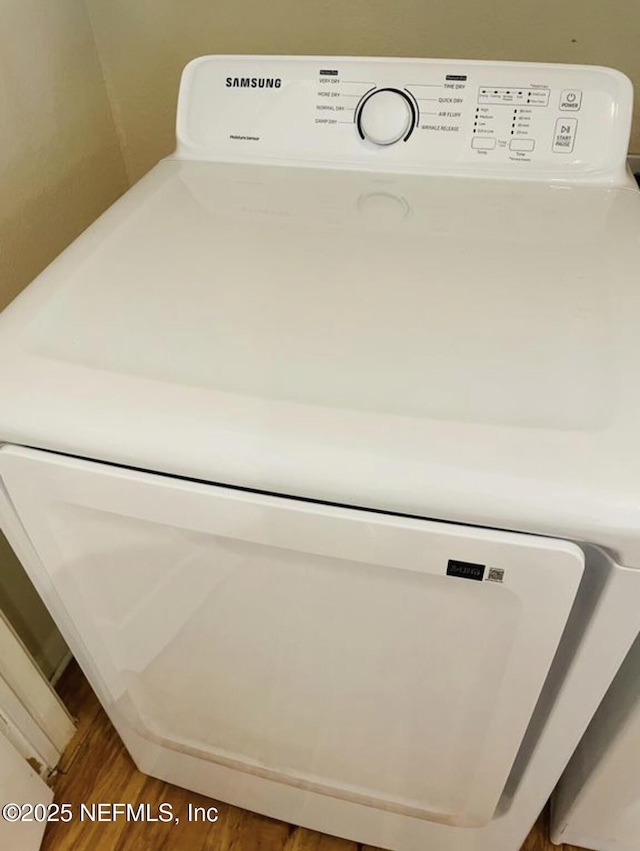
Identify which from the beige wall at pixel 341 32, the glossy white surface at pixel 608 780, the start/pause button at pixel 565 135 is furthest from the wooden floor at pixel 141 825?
Result: the beige wall at pixel 341 32

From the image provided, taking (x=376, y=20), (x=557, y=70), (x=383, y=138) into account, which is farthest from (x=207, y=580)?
(x=376, y=20)

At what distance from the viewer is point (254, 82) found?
3.10 ft

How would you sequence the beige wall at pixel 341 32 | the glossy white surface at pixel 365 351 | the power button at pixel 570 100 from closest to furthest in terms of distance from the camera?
the glossy white surface at pixel 365 351
the power button at pixel 570 100
the beige wall at pixel 341 32

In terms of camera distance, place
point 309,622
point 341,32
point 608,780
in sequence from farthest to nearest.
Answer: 1. point 341,32
2. point 608,780
3. point 309,622

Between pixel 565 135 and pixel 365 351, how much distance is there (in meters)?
0.47

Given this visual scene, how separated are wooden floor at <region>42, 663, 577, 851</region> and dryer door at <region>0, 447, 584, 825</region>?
20cm

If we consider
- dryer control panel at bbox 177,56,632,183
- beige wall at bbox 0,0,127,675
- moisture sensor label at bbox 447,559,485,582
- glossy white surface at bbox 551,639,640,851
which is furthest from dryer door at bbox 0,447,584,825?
dryer control panel at bbox 177,56,632,183

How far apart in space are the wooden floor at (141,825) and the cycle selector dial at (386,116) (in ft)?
3.34

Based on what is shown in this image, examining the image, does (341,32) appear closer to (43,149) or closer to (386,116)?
(386,116)

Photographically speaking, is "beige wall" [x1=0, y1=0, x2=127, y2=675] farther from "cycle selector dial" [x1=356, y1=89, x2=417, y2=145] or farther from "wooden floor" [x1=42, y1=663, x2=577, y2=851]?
"cycle selector dial" [x1=356, y1=89, x2=417, y2=145]

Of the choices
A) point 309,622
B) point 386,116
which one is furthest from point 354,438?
point 386,116

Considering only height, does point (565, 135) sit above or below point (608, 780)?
above

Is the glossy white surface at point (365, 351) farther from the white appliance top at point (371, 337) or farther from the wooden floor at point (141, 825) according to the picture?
the wooden floor at point (141, 825)

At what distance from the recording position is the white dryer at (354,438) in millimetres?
552
